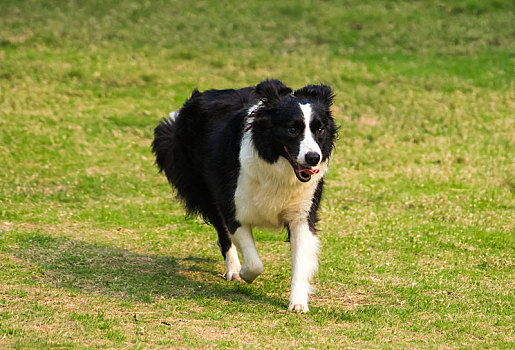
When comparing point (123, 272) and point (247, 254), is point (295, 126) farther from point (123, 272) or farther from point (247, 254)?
point (123, 272)

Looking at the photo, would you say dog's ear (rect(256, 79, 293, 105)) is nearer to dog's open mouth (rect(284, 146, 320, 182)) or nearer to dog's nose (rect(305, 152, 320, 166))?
dog's open mouth (rect(284, 146, 320, 182))

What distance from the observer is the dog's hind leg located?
8.16 m

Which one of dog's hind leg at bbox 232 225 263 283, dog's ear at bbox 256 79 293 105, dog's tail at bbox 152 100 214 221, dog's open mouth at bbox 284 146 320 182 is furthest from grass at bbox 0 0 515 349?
dog's ear at bbox 256 79 293 105

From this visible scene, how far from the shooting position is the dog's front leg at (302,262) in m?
7.81

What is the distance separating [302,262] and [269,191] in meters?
0.88

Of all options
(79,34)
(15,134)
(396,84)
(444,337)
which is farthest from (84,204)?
(79,34)

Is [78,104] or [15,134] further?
[78,104]

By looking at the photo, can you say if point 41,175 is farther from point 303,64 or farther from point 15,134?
point 303,64

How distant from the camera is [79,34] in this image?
2728cm

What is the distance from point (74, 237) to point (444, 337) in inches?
238

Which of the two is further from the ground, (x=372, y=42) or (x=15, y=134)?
(x=372, y=42)

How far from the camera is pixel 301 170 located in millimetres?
7582

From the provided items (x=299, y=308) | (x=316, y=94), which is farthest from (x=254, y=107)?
(x=299, y=308)

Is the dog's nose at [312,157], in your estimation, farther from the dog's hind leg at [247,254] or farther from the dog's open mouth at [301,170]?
the dog's hind leg at [247,254]
